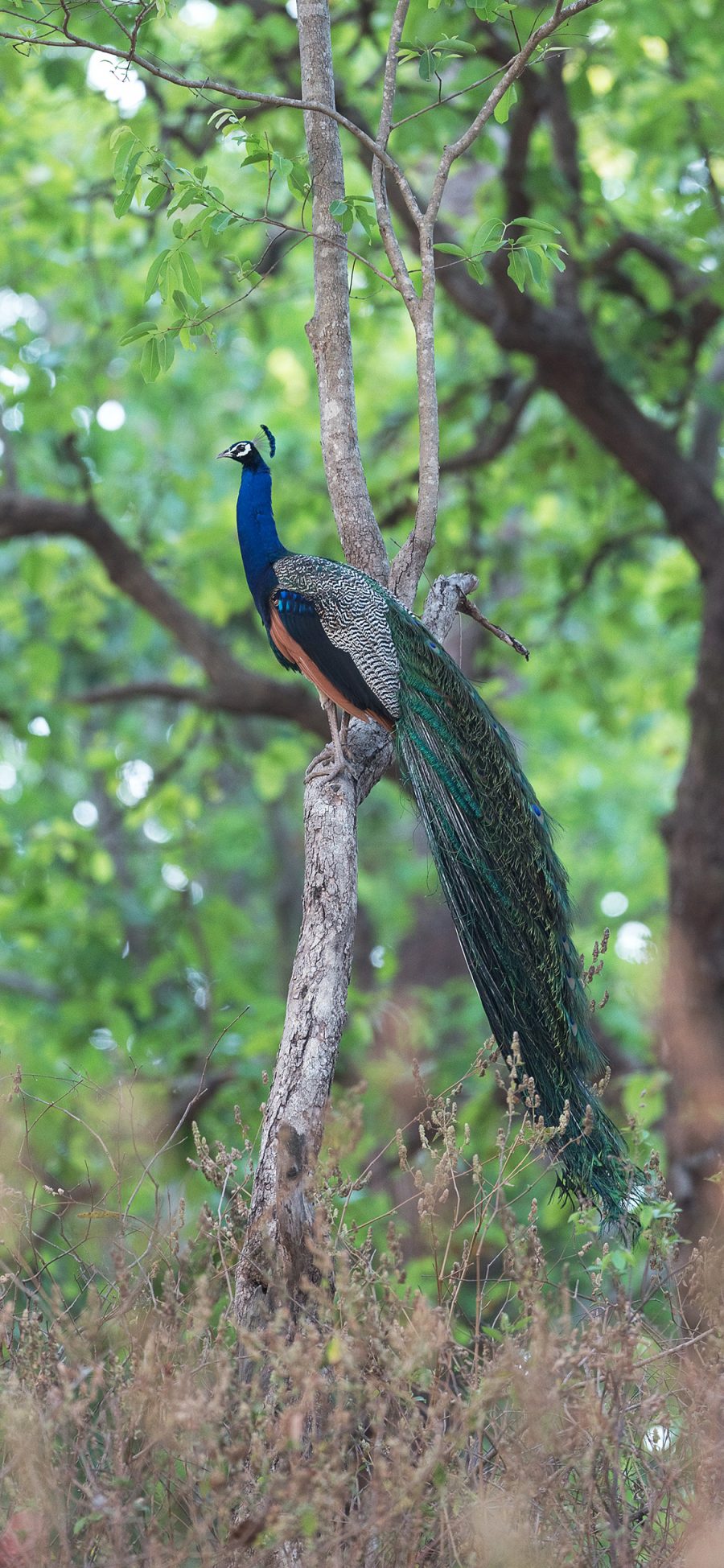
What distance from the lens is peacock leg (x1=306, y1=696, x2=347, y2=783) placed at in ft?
11.8

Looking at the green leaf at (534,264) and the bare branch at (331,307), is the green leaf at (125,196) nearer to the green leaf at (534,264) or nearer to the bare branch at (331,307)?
the bare branch at (331,307)

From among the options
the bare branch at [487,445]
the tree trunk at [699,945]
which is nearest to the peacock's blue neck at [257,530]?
the bare branch at [487,445]

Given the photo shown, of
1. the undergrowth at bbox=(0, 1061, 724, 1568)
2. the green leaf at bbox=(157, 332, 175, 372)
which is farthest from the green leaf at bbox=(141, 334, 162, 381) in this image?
the undergrowth at bbox=(0, 1061, 724, 1568)

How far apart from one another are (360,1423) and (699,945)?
460 cm

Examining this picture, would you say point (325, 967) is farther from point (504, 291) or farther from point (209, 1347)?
point (504, 291)

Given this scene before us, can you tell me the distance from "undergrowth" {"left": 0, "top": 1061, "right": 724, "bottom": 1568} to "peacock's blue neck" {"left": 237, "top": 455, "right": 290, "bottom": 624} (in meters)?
2.06

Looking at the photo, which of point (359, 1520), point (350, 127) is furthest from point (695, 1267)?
point (350, 127)

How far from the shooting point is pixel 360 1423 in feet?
7.83

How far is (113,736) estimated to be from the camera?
11625 mm

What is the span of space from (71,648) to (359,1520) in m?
8.76

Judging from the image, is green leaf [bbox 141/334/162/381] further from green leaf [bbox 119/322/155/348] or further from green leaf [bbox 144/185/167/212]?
green leaf [bbox 144/185/167/212]

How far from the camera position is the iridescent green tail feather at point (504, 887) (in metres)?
3.53

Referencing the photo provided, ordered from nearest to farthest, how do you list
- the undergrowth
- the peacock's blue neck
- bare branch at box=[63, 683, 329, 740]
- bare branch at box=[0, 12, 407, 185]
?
1. the undergrowth
2. bare branch at box=[0, 12, 407, 185]
3. the peacock's blue neck
4. bare branch at box=[63, 683, 329, 740]

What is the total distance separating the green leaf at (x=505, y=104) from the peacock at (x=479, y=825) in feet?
4.01
